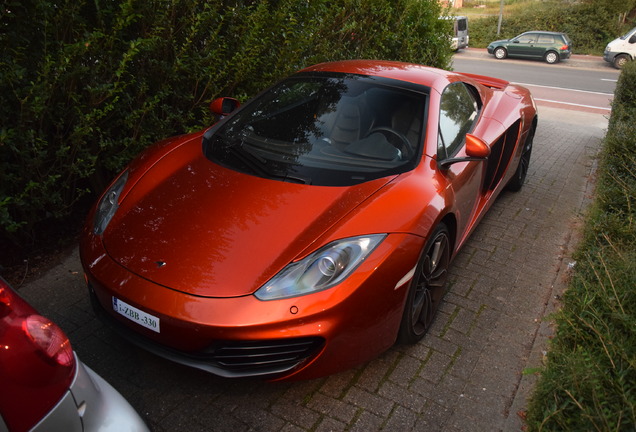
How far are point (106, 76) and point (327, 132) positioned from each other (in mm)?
1803

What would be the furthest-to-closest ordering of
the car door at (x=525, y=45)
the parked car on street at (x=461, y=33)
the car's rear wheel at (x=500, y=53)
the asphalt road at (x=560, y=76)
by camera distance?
the parked car on street at (x=461, y=33), the car's rear wheel at (x=500, y=53), the car door at (x=525, y=45), the asphalt road at (x=560, y=76)

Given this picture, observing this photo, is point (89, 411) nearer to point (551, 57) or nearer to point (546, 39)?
point (551, 57)

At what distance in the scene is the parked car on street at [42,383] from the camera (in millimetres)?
1377

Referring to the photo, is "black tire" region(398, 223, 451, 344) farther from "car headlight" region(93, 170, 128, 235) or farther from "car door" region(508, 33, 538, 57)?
"car door" region(508, 33, 538, 57)

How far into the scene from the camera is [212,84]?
468cm

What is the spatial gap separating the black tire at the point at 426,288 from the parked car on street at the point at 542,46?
78.2 ft

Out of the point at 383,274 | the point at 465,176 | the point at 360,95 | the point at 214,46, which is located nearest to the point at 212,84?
the point at 214,46

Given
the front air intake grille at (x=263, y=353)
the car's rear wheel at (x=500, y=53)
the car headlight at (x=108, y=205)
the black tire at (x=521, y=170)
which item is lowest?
the car's rear wheel at (x=500, y=53)

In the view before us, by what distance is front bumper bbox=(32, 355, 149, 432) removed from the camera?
146cm

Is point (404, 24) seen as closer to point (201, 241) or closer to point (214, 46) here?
point (214, 46)

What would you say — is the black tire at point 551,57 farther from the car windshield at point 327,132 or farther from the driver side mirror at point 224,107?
the driver side mirror at point 224,107

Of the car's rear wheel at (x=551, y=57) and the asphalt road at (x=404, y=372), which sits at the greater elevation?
the asphalt road at (x=404, y=372)

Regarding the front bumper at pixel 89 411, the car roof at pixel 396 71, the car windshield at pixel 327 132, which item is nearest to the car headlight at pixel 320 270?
the car windshield at pixel 327 132

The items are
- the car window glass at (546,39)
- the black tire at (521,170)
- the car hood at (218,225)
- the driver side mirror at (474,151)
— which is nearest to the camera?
the car hood at (218,225)
